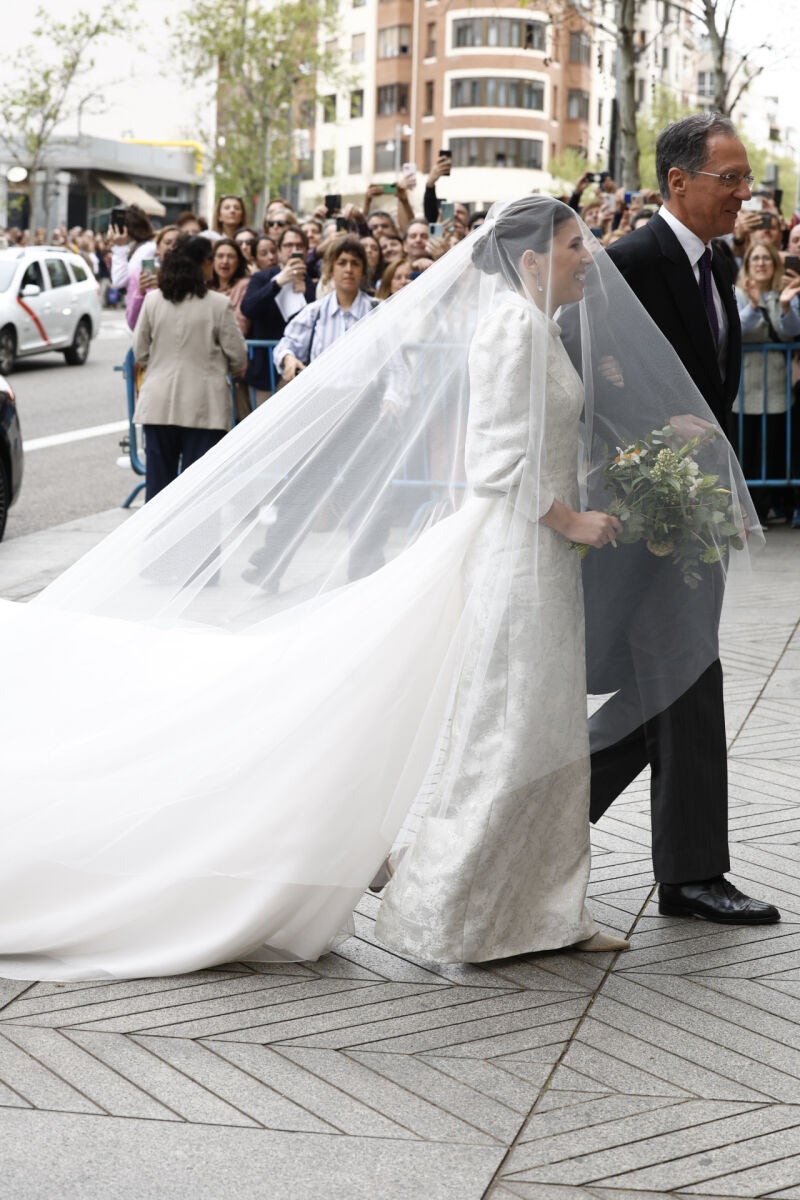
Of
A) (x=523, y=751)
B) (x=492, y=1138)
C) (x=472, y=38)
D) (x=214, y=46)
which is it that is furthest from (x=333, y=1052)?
(x=472, y=38)

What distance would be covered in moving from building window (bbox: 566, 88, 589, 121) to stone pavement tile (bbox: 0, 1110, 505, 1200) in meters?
83.7

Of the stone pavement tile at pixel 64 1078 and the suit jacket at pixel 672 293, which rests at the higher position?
the suit jacket at pixel 672 293

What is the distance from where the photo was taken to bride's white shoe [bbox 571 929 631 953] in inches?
167

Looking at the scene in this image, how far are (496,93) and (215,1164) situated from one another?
81.2 meters

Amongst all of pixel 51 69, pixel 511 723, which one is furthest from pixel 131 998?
pixel 51 69

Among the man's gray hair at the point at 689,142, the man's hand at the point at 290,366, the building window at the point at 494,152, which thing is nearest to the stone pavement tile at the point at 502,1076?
the man's gray hair at the point at 689,142

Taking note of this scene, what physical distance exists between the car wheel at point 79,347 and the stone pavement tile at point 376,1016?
2297 centimetres

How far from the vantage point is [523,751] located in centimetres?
405

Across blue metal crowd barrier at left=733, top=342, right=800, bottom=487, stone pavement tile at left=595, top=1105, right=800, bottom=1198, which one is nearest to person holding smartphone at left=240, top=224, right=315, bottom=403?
blue metal crowd barrier at left=733, top=342, right=800, bottom=487

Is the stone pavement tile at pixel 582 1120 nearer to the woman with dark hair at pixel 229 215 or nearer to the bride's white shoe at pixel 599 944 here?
the bride's white shoe at pixel 599 944

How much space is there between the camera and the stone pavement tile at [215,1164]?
3.02 meters

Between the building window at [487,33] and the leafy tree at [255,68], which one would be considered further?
the building window at [487,33]

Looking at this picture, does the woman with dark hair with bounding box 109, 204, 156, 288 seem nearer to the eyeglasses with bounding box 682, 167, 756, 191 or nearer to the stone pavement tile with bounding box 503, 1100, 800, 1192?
the eyeglasses with bounding box 682, 167, 756, 191

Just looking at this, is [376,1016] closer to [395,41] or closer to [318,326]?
[318,326]
